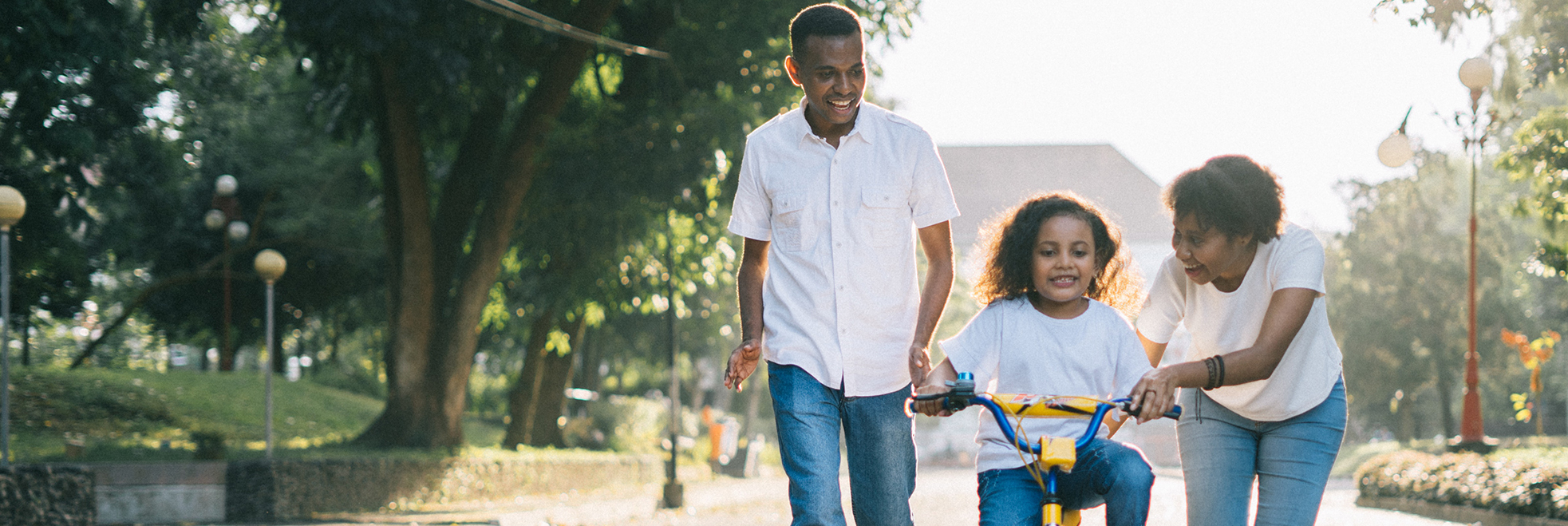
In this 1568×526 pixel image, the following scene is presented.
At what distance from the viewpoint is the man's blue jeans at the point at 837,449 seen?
3842mm

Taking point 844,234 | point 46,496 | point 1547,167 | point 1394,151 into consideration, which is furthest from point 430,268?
point 844,234

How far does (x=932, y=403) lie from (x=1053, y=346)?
1.65 ft

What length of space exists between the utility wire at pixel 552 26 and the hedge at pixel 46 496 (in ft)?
18.5

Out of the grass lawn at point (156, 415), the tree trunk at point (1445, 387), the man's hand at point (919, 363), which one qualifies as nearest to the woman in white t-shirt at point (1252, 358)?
the man's hand at point (919, 363)

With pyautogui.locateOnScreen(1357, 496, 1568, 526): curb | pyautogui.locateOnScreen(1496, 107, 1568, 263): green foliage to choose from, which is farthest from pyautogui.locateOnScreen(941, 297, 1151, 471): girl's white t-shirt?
pyautogui.locateOnScreen(1496, 107, 1568, 263): green foliage

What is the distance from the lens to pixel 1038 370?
3.92m

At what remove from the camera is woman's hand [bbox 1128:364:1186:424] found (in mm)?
3557

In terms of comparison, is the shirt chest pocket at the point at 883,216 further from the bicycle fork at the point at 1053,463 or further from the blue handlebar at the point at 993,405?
the bicycle fork at the point at 1053,463

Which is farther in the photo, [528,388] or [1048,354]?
[528,388]

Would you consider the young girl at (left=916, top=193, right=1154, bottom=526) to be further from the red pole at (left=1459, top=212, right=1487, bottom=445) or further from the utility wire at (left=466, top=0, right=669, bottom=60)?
the red pole at (left=1459, top=212, right=1487, bottom=445)

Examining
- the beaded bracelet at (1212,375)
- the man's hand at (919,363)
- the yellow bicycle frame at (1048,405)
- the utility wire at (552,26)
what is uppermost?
the utility wire at (552,26)

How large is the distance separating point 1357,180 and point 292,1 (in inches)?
1197

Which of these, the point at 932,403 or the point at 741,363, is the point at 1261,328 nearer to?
the point at 932,403

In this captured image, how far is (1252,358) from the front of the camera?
3969 mm
